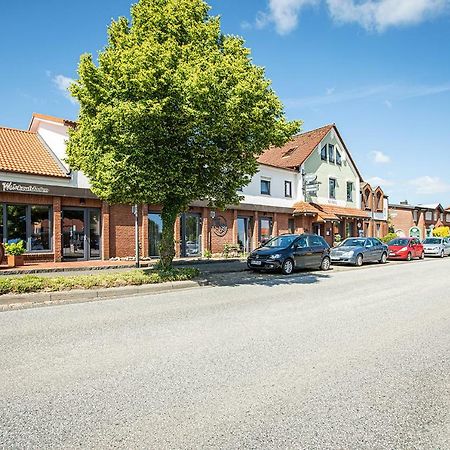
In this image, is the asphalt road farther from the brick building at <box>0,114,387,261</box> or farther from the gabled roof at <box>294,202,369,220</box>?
the gabled roof at <box>294,202,369,220</box>

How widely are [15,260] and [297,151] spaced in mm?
23368

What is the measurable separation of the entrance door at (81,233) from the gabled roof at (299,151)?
15.4 meters

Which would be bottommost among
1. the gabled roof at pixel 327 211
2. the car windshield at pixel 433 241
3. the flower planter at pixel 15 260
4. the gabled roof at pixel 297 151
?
the flower planter at pixel 15 260

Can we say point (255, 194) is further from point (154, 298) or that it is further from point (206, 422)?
point (206, 422)

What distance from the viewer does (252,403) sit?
3.68 m

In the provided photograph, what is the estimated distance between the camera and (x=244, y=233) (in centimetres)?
2559

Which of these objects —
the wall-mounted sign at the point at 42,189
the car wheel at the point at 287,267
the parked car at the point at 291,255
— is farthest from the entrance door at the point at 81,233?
the car wheel at the point at 287,267

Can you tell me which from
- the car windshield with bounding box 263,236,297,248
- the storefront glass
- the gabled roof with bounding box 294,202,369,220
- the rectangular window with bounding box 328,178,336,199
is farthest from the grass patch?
the rectangular window with bounding box 328,178,336,199

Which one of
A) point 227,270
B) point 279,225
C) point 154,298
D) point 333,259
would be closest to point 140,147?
point 154,298

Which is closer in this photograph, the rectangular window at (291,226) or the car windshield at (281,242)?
the car windshield at (281,242)

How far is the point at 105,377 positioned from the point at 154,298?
5.35 meters

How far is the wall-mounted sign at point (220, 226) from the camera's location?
76.9 ft

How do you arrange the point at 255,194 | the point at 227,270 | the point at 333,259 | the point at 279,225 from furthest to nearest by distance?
the point at 279,225 → the point at 255,194 → the point at 333,259 → the point at 227,270

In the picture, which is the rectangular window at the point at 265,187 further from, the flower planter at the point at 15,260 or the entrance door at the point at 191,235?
the flower planter at the point at 15,260
